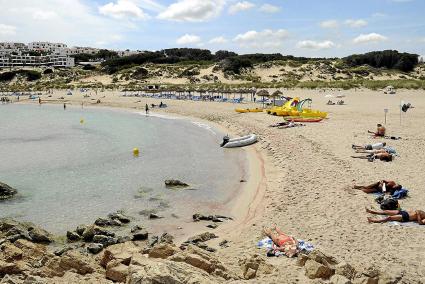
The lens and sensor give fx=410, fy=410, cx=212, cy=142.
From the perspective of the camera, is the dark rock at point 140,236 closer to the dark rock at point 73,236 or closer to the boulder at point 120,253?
the boulder at point 120,253

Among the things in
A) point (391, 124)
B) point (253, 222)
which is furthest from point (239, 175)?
point (391, 124)

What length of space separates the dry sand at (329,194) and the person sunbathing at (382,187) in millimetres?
348

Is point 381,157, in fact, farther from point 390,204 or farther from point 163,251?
point 163,251

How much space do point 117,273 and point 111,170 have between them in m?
12.3

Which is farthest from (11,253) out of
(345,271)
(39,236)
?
(345,271)

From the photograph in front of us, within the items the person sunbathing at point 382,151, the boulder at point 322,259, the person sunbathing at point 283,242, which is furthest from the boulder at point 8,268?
the person sunbathing at point 382,151

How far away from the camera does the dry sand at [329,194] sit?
8.94m

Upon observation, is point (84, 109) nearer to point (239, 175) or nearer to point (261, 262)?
point (239, 175)

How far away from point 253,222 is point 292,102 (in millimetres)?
23774

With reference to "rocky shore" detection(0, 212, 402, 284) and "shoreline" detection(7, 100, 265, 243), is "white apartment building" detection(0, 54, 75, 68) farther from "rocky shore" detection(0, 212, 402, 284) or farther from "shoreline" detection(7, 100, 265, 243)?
"rocky shore" detection(0, 212, 402, 284)

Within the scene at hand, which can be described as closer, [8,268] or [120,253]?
[8,268]

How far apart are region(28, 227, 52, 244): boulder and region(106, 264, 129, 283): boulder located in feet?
12.6

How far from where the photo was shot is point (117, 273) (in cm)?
794

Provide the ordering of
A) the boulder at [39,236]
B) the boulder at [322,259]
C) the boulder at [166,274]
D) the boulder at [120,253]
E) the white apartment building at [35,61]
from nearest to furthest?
the boulder at [166,274], the boulder at [322,259], the boulder at [120,253], the boulder at [39,236], the white apartment building at [35,61]
